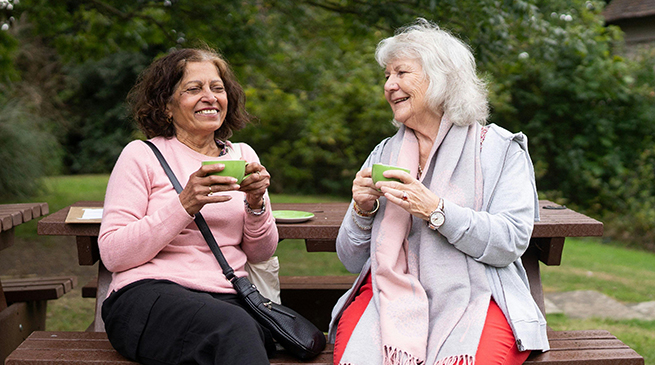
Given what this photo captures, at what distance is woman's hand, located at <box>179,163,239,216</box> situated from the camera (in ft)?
6.74

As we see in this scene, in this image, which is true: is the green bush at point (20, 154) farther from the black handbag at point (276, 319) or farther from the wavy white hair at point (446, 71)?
the wavy white hair at point (446, 71)

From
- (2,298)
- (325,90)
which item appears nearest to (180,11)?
(2,298)

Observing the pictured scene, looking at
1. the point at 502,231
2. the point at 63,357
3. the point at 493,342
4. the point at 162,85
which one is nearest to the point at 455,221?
the point at 502,231

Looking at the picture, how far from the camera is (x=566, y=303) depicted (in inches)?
196

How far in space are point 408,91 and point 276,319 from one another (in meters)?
1.01

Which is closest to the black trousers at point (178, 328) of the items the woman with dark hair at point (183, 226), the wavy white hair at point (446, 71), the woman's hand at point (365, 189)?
the woman with dark hair at point (183, 226)

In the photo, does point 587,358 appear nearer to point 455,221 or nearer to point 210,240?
point 455,221

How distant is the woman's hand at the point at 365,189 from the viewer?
85.0 inches

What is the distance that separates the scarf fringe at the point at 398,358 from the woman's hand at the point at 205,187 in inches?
30.8

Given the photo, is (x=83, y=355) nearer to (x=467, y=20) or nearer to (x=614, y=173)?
(x=467, y=20)

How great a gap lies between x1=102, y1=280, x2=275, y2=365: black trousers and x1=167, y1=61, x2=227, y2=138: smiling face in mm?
711

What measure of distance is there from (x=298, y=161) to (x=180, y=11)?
645cm

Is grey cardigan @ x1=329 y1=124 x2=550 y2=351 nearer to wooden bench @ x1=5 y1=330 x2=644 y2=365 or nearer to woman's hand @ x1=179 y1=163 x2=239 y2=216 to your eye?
wooden bench @ x1=5 y1=330 x2=644 y2=365

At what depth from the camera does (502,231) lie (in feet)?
6.90
